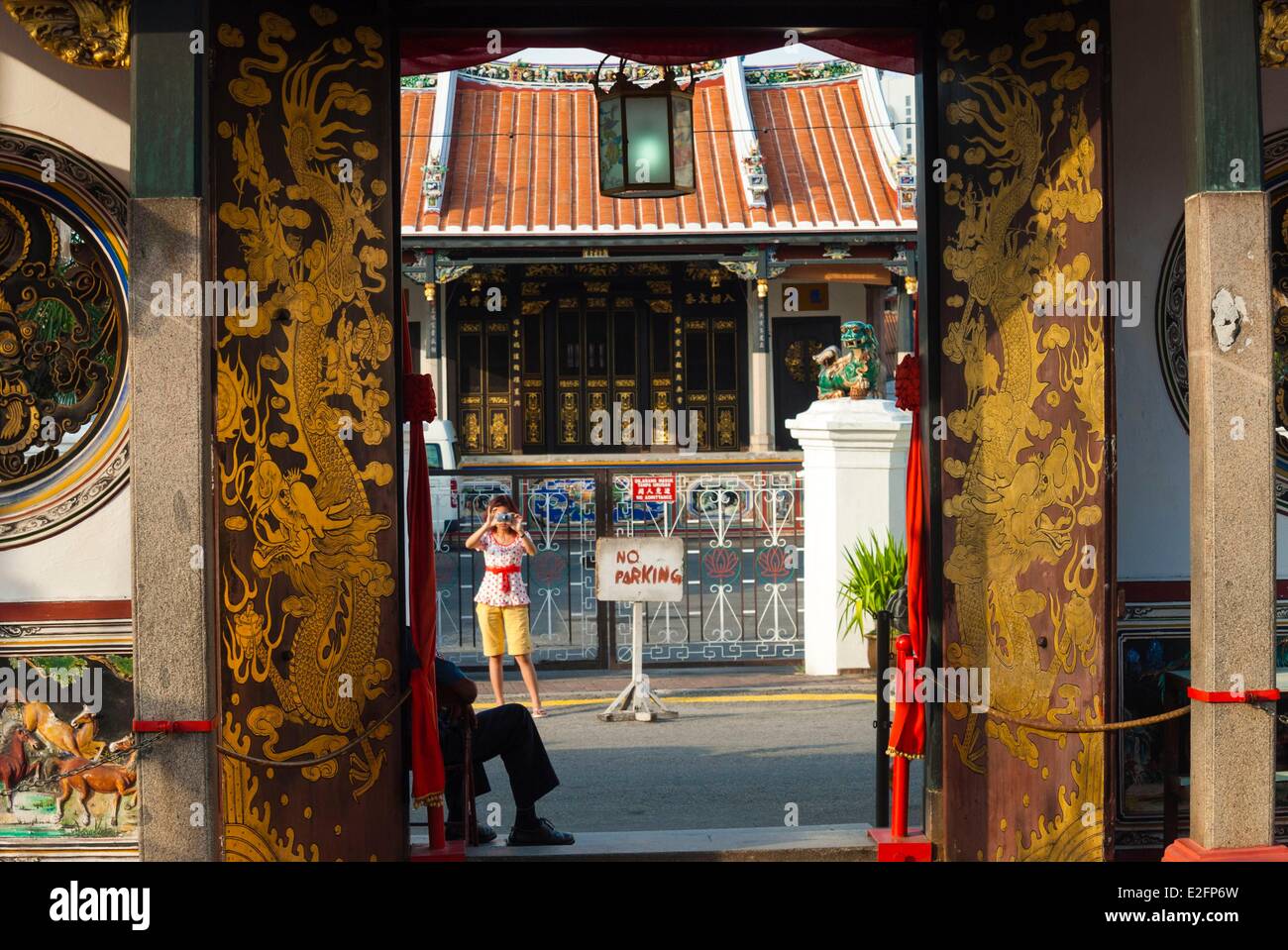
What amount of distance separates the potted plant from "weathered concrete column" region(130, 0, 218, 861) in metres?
6.52

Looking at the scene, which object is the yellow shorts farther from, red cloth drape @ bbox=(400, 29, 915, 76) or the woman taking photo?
red cloth drape @ bbox=(400, 29, 915, 76)

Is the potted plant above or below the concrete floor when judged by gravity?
above

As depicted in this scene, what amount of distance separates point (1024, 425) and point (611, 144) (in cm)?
207

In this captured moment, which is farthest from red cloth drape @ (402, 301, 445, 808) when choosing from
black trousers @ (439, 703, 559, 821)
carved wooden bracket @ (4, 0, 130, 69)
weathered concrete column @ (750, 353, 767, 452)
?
weathered concrete column @ (750, 353, 767, 452)

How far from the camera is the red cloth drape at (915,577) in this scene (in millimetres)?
5816

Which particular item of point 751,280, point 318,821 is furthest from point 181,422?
point 751,280

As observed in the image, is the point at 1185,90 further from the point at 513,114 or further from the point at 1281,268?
the point at 513,114

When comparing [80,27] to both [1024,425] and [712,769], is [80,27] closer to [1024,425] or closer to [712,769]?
[1024,425]

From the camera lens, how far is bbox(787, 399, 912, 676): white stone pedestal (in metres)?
10.9

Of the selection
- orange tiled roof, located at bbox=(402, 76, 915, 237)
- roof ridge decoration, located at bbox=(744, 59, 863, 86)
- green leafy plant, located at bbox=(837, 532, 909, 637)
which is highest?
roof ridge decoration, located at bbox=(744, 59, 863, 86)

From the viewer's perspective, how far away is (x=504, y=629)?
32.3ft

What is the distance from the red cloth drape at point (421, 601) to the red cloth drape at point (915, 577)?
6.19 ft

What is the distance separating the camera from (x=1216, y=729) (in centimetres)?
482

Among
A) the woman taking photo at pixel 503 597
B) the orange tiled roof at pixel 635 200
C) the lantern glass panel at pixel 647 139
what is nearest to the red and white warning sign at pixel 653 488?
the woman taking photo at pixel 503 597
